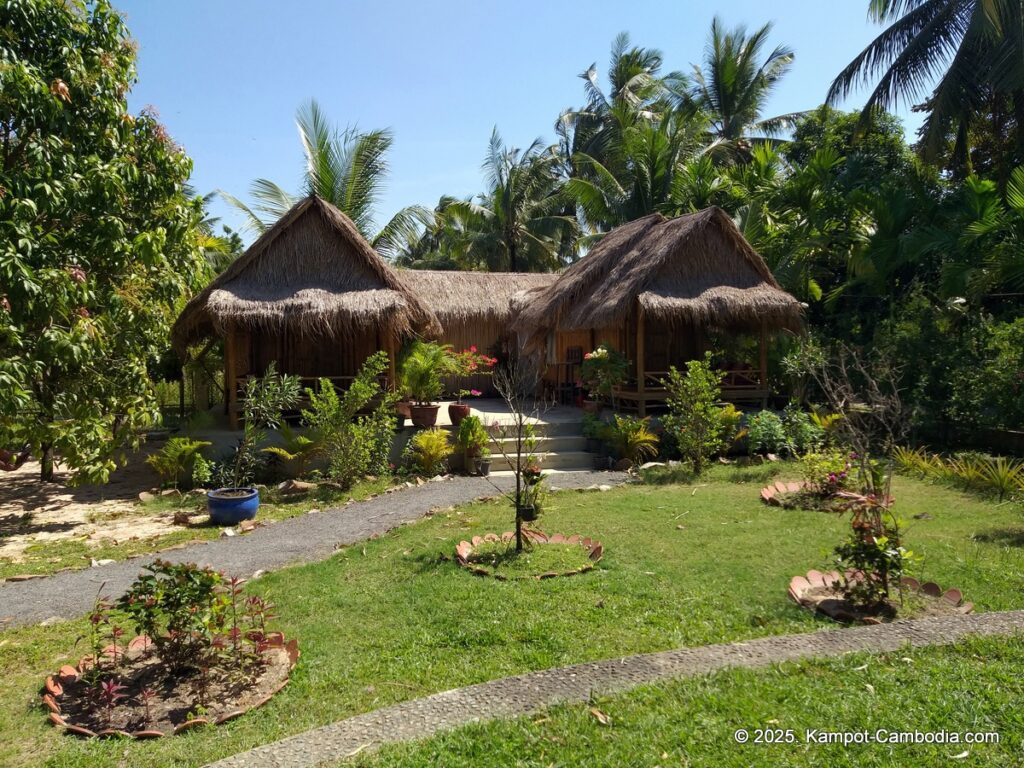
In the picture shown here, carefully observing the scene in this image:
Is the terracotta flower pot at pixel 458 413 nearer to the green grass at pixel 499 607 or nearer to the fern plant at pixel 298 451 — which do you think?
the fern plant at pixel 298 451

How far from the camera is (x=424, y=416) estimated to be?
11.8 m

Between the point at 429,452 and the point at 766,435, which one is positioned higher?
the point at 766,435

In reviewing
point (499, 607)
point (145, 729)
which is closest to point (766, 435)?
point (499, 607)

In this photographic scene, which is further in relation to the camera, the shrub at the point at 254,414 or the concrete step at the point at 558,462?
the concrete step at the point at 558,462

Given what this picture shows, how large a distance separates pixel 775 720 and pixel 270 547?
17.6ft

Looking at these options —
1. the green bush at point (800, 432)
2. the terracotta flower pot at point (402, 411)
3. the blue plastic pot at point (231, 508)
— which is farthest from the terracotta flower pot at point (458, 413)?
the green bush at point (800, 432)

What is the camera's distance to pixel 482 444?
35.7ft

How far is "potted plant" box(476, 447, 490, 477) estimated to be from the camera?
427 inches

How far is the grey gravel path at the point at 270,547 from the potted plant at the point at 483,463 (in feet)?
1.92

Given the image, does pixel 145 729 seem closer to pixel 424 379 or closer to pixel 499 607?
pixel 499 607

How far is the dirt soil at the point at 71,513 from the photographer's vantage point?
7672mm

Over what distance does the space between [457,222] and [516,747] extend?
2698 cm

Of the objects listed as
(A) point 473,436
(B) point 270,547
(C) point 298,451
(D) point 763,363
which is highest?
(D) point 763,363

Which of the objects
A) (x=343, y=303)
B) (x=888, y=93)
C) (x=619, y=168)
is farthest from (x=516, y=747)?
(x=619, y=168)
